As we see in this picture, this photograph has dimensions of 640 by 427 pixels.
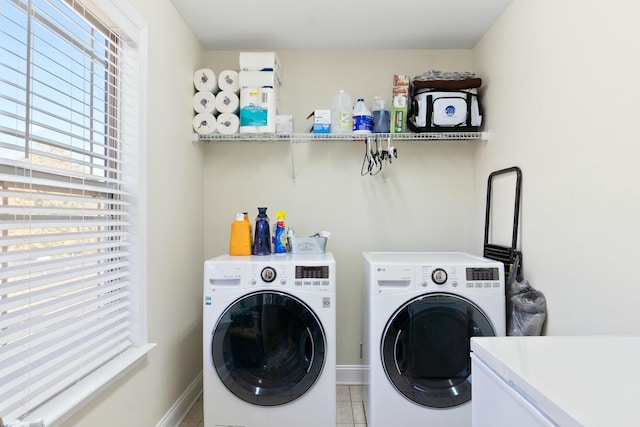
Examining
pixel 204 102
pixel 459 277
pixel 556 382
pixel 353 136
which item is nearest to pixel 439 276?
pixel 459 277

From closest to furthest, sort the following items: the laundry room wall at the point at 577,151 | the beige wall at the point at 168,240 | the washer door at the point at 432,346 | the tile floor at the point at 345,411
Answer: the laundry room wall at the point at 577,151
the beige wall at the point at 168,240
the washer door at the point at 432,346
the tile floor at the point at 345,411

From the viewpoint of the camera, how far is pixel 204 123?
7.98ft

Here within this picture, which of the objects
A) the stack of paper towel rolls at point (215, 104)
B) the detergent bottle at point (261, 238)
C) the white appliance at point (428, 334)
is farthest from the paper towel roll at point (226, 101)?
the white appliance at point (428, 334)

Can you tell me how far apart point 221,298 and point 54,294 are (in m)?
0.83

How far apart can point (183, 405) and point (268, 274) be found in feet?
3.40

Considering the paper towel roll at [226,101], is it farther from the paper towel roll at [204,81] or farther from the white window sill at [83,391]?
the white window sill at [83,391]

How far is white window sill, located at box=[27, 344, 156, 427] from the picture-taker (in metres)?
1.17

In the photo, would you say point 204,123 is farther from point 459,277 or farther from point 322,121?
point 459,277

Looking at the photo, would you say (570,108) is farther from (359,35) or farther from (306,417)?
(306,417)

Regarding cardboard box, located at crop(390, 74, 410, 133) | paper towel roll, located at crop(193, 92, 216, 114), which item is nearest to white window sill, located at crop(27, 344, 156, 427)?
paper towel roll, located at crop(193, 92, 216, 114)

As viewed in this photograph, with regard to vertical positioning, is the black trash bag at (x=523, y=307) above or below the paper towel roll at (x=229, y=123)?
below

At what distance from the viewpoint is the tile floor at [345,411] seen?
85.8 inches

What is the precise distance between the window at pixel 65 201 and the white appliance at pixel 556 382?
1.31 metres

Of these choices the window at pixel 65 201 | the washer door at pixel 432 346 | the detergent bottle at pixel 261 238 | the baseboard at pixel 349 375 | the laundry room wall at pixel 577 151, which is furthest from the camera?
the baseboard at pixel 349 375
